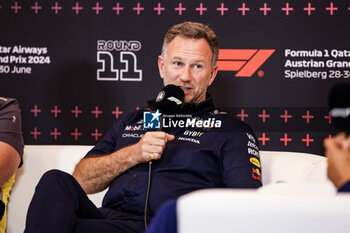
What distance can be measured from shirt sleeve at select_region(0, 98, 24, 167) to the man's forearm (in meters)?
0.30

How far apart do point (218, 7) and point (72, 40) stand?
0.90 m

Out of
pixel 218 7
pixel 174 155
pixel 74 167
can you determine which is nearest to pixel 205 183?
pixel 174 155

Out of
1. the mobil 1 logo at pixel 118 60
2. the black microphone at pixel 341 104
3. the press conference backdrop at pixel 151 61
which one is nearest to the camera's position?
the black microphone at pixel 341 104

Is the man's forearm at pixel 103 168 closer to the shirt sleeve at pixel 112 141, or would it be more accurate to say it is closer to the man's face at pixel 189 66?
the shirt sleeve at pixel 112 141

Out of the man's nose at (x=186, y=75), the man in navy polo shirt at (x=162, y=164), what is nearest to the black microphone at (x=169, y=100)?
the man in navy polo shirt at (x=162, y=164)

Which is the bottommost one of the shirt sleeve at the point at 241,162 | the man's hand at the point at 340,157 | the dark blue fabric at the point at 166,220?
the shirt sleeve at the point at 241,162

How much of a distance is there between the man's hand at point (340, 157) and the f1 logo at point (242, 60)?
2179mm

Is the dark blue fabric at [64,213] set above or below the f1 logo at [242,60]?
below

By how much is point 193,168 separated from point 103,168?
40 centimetres

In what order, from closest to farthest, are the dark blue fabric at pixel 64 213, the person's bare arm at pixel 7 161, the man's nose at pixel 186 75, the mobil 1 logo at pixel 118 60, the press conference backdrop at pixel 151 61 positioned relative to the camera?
the dark blue fabric at pixel 64 213 < the person's bare arm at pixel 7 161 < the man's nose at pixel 186 75 < the press conference backdrop at pixel 151 61 < the mobil 1 logo at pixel 118 60

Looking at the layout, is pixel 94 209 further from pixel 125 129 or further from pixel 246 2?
pixel 246 2

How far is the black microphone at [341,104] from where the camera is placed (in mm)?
710

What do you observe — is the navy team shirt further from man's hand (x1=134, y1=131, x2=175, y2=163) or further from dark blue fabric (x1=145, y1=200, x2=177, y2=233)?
dark blue fabric (x1=145, y1=200, x2=177, y2=233)

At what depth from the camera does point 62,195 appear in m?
1.75
